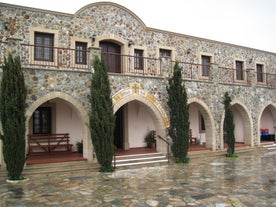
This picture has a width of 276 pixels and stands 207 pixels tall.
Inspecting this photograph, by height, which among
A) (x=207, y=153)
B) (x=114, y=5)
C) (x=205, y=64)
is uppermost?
(x=114, y=5)

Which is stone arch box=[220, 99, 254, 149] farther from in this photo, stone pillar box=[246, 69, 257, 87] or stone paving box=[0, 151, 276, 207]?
stone paving box=[0, 151, 276, 207]

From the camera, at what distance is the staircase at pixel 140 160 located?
1119 centimetres

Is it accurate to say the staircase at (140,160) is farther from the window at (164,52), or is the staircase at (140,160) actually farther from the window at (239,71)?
the window at (239,71)

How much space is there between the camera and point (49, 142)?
38.9ft

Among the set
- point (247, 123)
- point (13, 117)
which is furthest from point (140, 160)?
point (247, 123)

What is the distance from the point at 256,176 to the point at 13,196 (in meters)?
7.51

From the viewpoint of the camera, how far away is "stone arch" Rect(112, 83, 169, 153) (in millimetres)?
11508

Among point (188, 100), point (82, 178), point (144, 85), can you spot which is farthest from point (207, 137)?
point (82, 178)

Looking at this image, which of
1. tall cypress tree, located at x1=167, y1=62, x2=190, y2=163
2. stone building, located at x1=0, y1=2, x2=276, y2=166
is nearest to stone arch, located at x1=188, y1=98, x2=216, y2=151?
stone building, located at x1=0, y1=2, x2=276, y2=166

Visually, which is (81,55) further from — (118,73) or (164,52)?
(164,52)

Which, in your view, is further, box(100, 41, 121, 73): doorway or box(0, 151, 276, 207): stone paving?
box(100, 41, 121, 73): doorway

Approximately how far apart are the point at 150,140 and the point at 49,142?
5.27m

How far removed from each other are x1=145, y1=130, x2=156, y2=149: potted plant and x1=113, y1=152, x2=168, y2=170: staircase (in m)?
1.74

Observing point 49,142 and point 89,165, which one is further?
point 49,142
